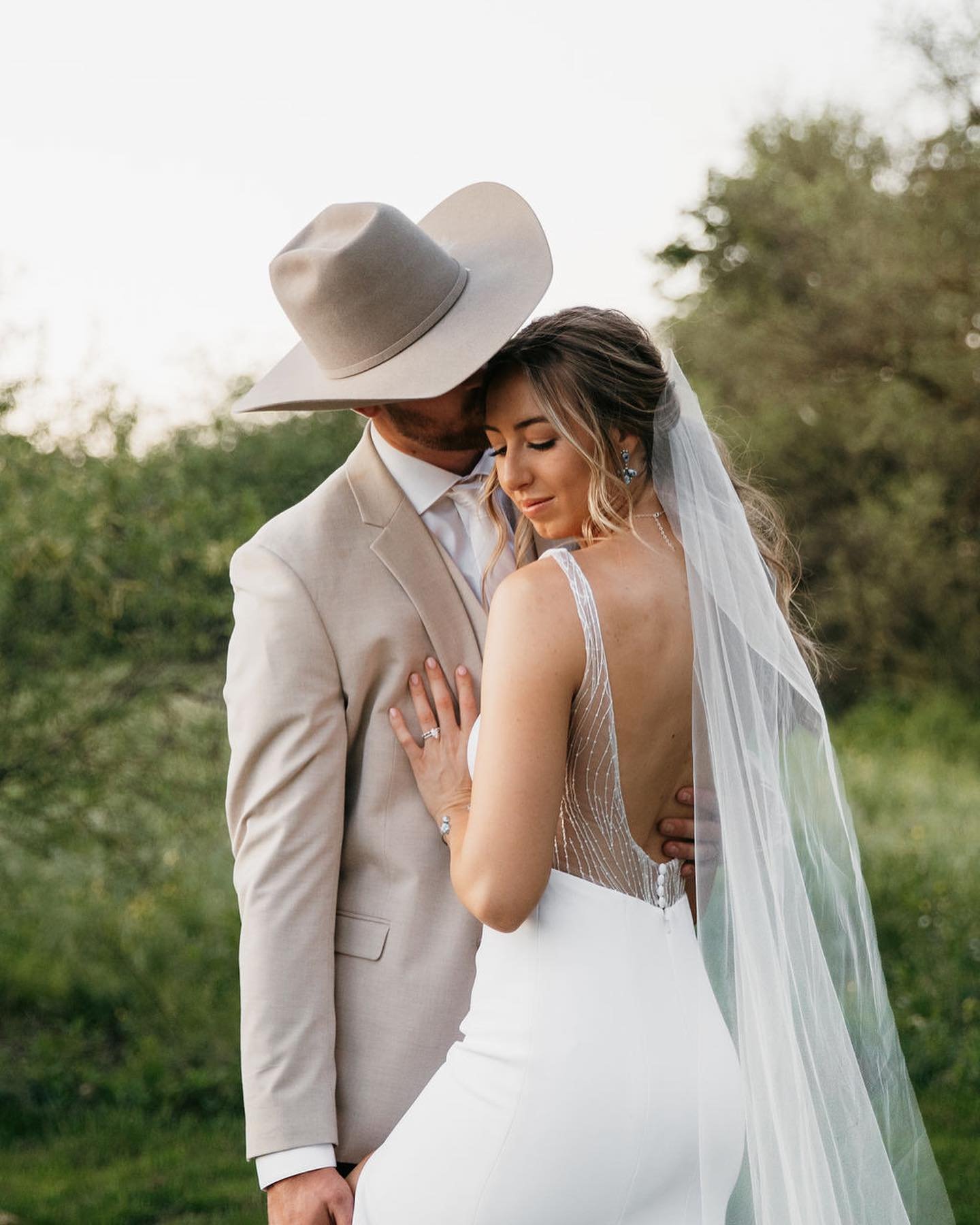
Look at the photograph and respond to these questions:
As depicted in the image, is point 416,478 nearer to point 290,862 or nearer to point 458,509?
point 458,509

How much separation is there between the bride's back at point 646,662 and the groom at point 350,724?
79 millimetres

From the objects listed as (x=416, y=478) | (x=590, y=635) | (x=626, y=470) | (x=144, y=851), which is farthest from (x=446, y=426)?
(x=144, y=851)

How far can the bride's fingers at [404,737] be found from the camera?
7.54 ft

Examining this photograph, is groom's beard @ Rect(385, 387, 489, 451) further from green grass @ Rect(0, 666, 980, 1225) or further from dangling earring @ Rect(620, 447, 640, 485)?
green grass @ Rect(0, 666, 980, 1225)

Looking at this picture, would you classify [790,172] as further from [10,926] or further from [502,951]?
[502,951]

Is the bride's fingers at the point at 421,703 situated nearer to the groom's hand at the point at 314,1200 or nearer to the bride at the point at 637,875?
the bride at the point at 637,875

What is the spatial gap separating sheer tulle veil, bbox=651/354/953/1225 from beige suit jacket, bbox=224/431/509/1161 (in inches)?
17.6

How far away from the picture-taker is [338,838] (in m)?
2.27

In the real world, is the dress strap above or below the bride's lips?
below

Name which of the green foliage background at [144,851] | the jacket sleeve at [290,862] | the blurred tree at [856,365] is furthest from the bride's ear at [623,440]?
the blurred tree at [856,365]

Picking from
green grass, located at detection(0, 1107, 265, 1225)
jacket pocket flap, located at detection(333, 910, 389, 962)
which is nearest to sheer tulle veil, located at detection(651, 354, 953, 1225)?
jacket pocket flap, located at detection(333, 910, 389, 962)

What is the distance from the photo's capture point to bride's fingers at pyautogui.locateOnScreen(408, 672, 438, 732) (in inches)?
90.7

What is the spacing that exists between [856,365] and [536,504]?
40.5 feet

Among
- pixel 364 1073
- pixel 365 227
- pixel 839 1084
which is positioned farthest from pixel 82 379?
pixel 839 1084
